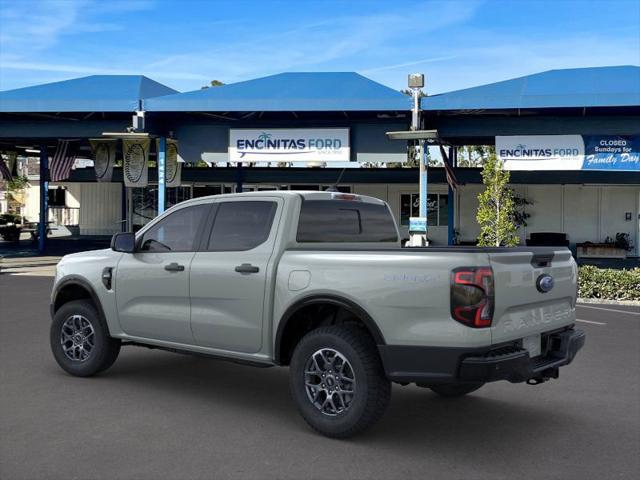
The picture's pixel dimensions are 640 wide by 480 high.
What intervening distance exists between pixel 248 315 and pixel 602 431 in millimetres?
3018

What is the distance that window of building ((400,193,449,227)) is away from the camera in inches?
1201

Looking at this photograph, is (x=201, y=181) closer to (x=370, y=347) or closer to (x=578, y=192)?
(x=578, y=192)

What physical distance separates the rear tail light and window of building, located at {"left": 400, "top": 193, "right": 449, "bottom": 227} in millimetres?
26390

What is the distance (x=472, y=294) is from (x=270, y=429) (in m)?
2.02

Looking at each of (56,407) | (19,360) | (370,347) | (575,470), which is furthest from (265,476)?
(19,360)

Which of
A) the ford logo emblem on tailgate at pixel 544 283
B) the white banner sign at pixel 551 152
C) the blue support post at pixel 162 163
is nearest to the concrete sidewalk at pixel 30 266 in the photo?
the blue support post at pixel 162 163

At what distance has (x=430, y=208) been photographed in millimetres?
30719

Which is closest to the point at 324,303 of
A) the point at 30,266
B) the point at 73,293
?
the point at 73,293

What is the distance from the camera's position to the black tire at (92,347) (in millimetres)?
6676

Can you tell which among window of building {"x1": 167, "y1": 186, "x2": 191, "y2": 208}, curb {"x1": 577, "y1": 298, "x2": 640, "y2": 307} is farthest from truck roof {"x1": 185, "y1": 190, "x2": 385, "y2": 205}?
window of building {"x1": 167, "y1": 186, "x2": 191, "y2": 208}

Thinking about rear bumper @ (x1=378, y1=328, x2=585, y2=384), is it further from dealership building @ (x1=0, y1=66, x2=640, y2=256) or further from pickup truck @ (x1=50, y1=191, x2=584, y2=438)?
dealership building @ (x1=0, y1=66, x2=640, y2=256)

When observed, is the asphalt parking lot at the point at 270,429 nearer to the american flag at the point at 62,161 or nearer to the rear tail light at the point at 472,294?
the rear tail light at the point at 472,294

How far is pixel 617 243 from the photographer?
28000 millimetres

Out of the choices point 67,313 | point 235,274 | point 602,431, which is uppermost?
point 235,274
